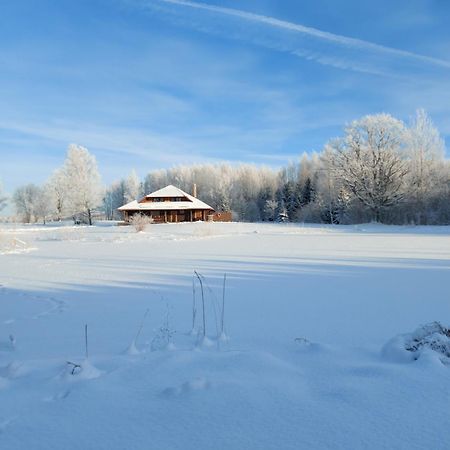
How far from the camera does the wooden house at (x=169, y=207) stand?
43438 millimetres

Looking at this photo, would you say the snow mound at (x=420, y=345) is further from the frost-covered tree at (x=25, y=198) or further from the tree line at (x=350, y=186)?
the frost-covered tree at (x=25, y=198)

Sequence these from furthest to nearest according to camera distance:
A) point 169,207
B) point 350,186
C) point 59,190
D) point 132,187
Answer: point 132,187, point 59,190, point 169,207, point 350,186

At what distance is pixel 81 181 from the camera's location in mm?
41656

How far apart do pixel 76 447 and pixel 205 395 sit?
78cm

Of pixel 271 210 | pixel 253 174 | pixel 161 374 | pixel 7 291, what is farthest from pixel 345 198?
pixel 161 374

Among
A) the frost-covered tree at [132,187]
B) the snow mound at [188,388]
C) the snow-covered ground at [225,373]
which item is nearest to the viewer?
the snow-covered ground at [225,373]

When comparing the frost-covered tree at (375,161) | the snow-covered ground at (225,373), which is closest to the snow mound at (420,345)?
the snow-covered ground at (225,373)

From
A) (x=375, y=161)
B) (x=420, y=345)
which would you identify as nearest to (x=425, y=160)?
(x=375, y=161)

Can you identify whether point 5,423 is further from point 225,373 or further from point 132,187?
point 132,187

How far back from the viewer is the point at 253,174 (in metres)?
66.9

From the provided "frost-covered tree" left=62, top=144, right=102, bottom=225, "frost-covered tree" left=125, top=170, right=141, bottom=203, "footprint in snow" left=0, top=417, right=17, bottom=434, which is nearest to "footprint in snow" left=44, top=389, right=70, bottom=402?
"footprint in snow" left=0, top=417, right=17, bottom=434

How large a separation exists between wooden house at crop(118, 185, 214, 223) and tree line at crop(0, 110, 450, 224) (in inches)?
185

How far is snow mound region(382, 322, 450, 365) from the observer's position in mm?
2971

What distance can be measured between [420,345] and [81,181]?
4272 cm
